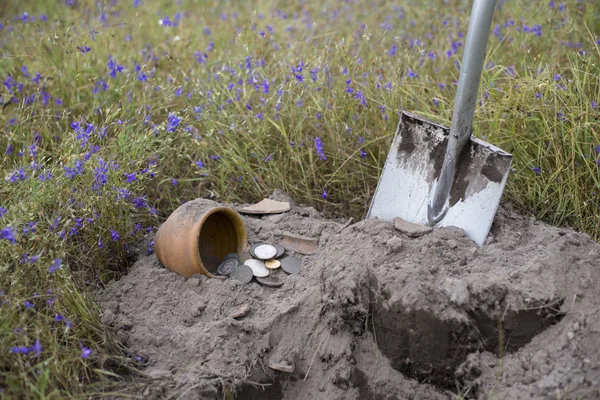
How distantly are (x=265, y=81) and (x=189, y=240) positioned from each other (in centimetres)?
112

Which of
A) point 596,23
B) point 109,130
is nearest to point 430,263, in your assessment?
point 109,130

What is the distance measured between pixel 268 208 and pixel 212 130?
51cm

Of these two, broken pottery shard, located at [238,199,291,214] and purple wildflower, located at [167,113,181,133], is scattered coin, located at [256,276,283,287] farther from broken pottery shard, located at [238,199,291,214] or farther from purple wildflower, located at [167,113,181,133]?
purple wildflower, located at [167,113,181,133]

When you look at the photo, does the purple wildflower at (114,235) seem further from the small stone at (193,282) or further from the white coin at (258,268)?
the white coin at (258,268)

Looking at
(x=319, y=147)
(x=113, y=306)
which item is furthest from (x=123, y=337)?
(x=319, y=147)

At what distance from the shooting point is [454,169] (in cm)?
282

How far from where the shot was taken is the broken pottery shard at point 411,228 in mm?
2650

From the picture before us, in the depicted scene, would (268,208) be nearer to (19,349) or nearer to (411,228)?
(411,228)

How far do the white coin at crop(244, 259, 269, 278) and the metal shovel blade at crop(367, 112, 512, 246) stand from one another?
550 millimetres

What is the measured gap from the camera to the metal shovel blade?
8.86 feet

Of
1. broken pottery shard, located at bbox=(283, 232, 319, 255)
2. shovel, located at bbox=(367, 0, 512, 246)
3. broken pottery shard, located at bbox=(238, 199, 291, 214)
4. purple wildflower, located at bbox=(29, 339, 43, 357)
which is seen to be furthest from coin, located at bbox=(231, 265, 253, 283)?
purple wildflower, located at bbox=(29, 339, 43, 357)

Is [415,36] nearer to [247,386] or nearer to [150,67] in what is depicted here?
[150,67]

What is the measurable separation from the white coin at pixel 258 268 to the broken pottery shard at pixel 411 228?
0.57m

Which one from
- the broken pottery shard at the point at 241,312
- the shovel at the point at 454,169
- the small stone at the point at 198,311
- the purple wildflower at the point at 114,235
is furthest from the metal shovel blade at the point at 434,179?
the purple wildflower at the point at 114,235
